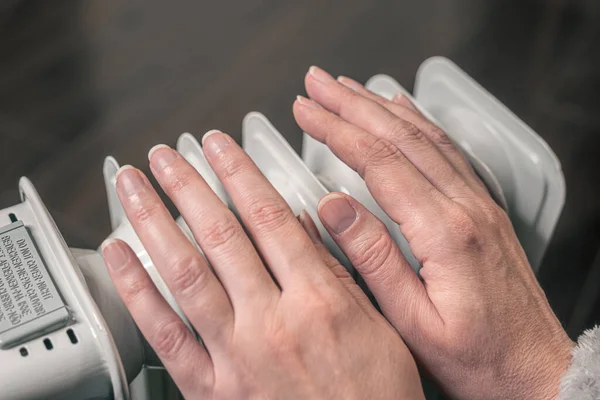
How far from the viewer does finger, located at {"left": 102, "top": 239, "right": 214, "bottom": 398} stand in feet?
1.89

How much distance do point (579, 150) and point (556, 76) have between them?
227mm

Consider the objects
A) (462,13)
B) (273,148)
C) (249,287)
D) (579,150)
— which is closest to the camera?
(249,287)

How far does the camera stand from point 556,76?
1.70 m

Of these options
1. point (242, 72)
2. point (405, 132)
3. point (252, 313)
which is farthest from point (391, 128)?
point (242, 72)

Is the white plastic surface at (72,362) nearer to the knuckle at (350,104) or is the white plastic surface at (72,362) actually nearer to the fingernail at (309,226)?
the fingernail at (309,226)

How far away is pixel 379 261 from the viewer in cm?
63

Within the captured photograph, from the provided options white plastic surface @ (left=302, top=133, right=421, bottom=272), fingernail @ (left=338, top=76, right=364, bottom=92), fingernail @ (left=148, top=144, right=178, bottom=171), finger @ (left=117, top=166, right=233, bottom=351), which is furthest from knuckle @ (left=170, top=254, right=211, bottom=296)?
fingernail @ (left=338, top=76, right=364, bottom=92)

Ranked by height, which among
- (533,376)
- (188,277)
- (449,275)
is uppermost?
(188,277)

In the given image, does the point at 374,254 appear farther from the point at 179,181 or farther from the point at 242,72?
the point at 242,72

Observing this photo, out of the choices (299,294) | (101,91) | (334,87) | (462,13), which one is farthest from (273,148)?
(462,13)

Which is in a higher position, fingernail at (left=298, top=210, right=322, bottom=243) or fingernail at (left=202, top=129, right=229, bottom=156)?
fingernail at (left=202, top=129, right=229, bottom=156)

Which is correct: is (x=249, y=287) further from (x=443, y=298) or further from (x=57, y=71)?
(x=57, y=71)

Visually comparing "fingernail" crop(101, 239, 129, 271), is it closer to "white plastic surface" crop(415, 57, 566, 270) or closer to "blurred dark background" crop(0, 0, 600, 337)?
"white plastic surface" crop(415, 57, 566, 270)

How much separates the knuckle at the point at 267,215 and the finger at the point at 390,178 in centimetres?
9
